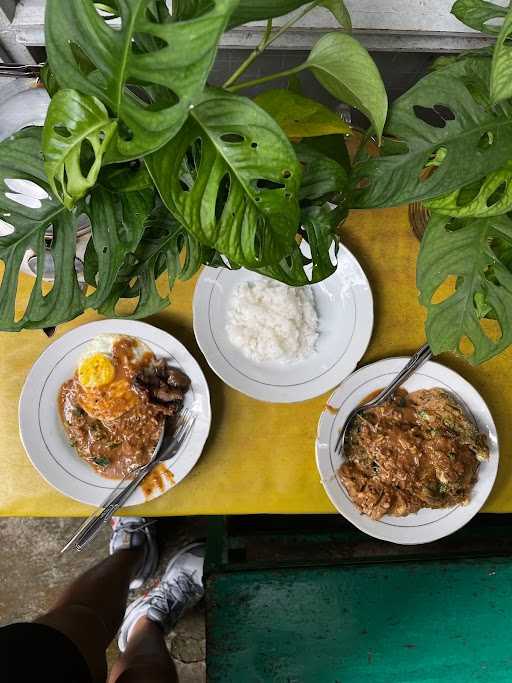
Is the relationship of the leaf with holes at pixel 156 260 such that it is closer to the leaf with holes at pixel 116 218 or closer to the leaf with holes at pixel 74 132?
the leaf with holes at pixel 116 218

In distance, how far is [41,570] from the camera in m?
2.51

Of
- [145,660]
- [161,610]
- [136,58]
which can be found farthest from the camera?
[161,610]

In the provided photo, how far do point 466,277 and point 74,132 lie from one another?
78 centimetres

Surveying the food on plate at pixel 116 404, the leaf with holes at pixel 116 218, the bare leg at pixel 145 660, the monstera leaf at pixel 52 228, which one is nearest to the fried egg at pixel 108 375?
the food on plate at pixel 116 404

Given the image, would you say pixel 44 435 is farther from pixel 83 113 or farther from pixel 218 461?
pixel 83 113

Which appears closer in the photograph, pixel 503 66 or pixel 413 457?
pixel 503 66

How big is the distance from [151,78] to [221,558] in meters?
1.64

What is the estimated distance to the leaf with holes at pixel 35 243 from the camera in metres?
0.93

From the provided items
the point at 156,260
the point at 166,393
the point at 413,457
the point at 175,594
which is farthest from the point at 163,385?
the point at 175,594

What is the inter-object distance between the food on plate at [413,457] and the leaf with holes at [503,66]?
2.84 feet

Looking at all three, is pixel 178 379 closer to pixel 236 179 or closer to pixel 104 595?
pixel 236 179

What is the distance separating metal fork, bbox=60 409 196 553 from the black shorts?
377 millimetres

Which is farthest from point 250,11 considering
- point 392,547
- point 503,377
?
point 392,547

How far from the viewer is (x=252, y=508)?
1.52 m
